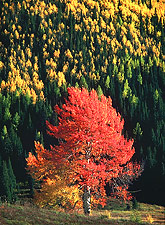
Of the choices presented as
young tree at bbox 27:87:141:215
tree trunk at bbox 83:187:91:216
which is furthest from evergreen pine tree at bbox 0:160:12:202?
young tree at bbox 27:87:141:215

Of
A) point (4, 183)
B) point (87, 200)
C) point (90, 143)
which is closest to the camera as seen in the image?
point (90, 143)

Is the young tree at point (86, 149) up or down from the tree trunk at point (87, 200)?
up

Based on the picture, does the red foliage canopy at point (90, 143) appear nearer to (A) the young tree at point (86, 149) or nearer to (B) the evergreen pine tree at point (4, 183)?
(A) the young tree at point (86, 149)

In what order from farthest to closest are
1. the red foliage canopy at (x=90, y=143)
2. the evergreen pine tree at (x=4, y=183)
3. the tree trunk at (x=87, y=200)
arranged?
the evergreen pine tree at (x=4, y=183) → the tree trunk at (x=87, y=200) → the red foliage canopy at (x=90, y=143)

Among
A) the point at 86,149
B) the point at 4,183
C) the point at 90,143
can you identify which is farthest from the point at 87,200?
the point at 4,183

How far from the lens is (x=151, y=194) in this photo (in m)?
126

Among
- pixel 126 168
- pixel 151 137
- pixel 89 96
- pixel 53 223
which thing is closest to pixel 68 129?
pixel 89 96

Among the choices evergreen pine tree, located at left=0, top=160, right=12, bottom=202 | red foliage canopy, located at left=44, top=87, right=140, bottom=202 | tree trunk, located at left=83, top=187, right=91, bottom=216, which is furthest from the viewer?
evergreen pine tree, located at left=0, top=160, right=12, bottom=202

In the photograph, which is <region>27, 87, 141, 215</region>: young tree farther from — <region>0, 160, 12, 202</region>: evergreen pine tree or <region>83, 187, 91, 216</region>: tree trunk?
<region>0, 160, 12, 202</region>: evergreen pine tree

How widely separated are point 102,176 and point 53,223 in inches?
249

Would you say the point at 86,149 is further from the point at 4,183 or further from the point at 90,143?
the point at 4,183

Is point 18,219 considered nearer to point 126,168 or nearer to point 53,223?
point 53,223

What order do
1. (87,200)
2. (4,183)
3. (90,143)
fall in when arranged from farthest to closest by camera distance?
1. (4,183)
2. (87,200)
3. (90,143)

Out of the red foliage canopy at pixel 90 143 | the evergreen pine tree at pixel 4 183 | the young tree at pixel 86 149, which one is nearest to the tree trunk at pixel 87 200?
the young tree at pixel 86 149
